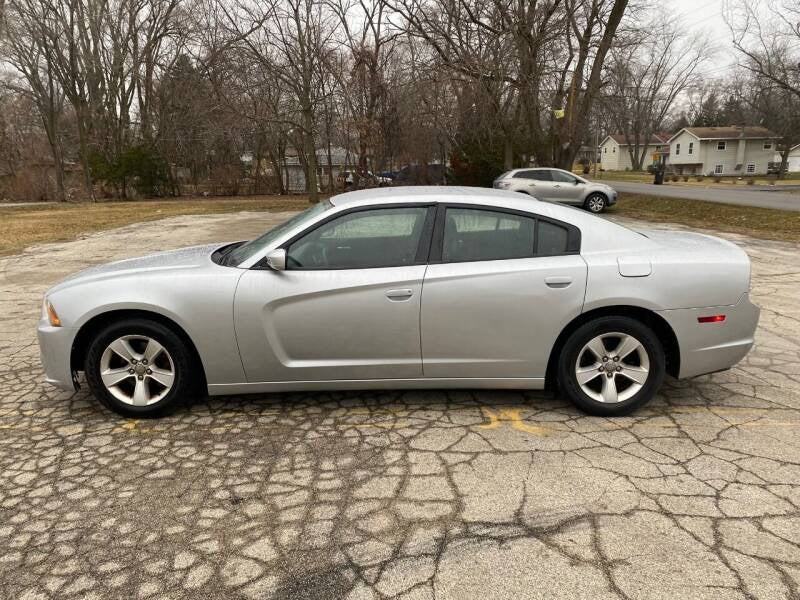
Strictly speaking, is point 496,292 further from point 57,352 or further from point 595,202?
point 595,202

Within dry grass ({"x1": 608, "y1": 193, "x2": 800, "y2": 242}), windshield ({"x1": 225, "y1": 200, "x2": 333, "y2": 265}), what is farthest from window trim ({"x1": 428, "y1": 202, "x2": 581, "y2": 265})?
A: dry grass ({"x1": 608, "y1": 193, "x2": 800, "y2": 242})

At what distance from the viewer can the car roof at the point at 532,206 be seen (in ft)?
12.1

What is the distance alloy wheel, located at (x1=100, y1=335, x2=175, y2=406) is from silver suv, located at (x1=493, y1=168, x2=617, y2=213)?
16.0 meters

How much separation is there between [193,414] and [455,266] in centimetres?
206

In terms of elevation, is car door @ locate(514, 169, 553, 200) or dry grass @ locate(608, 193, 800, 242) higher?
car door @ locate(514, 169, 553, 200)

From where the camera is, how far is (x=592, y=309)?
11.6ft

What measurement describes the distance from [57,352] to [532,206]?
330cm

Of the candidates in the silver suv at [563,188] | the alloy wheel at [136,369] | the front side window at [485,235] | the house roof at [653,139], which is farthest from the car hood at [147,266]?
the house roof at [653,139]

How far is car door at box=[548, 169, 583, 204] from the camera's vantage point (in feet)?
60.0

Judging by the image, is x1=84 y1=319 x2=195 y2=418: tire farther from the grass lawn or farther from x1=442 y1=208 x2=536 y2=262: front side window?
the grass lawn

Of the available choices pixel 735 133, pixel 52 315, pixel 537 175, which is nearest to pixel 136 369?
pixel 52 315

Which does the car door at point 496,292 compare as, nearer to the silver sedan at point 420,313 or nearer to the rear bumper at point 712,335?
the silver sedan at point 420,313

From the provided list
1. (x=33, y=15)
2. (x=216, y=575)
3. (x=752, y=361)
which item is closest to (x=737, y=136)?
(x=33, y=15)

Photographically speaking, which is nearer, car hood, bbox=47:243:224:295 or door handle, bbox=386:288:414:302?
door handle, bbox=386:288:414:302
